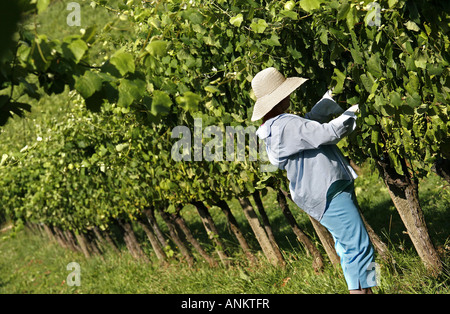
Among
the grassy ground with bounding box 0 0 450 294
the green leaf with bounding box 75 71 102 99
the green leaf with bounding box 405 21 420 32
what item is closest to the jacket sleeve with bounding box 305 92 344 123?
the green leaf with bounding box 405 21 420 32

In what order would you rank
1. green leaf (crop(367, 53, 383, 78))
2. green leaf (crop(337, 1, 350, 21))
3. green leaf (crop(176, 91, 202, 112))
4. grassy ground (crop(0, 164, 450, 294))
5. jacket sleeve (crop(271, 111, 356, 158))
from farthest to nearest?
grassy ground (crop(0, 164, 450, 294)) < green leaf (crop(367, 53, 383, 78)) < jacket sleeve (crop(271, 111, 356, 158)) < green leaf (crop(337, 1, 350, 21)) < green leaf (crop(176, 91, 202, 112))

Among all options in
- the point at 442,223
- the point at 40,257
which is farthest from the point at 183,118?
the point at 40,257

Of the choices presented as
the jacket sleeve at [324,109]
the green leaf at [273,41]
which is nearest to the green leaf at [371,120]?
the jacket sleeve at [324,109]

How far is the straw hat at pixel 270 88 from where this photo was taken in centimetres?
402

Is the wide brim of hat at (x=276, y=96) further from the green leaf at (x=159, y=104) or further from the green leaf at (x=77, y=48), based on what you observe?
the green leaf at (x=77, y=48)

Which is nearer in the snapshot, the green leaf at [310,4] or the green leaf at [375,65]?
the green leaf at [310,4]

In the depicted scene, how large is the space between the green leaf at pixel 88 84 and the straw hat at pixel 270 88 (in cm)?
146

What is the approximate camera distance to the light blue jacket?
12.3ft

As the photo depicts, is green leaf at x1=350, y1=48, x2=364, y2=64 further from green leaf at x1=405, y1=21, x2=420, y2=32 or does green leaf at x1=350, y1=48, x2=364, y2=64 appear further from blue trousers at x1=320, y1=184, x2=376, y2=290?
blue trousers at x1=320, y1=184, x2=376, y2=290

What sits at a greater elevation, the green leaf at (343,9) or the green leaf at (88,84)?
the green leaf at (88,84)

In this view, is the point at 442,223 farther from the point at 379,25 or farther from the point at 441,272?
the point at 379,25

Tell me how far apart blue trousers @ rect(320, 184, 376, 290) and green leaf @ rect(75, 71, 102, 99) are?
1.87 metres

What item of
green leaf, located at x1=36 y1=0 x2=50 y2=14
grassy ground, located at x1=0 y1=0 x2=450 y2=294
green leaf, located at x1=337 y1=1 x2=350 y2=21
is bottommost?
grassy ground, located at x1=0 y1=0 x2=450 y2=294

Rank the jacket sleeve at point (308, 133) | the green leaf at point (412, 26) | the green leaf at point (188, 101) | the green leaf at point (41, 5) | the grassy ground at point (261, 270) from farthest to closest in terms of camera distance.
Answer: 1. the grassy ground at point (261, 270)
2. the jacket sleeve at point (308, 133)
3. the green leaf at point (412, 26)
4. the green leaf at point (188, 101)
5. the green leaf at point (41, 5)
